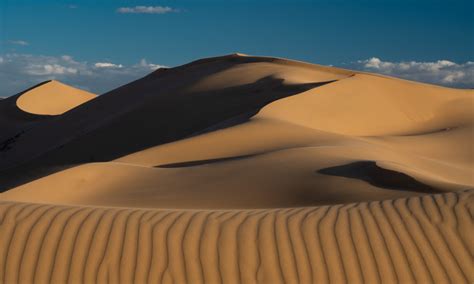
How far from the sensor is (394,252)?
605cm

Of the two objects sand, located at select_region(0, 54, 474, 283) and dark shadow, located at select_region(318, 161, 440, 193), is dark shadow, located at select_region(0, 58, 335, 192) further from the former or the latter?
dark shadow, located at select_region(318, 161, 440, 193)

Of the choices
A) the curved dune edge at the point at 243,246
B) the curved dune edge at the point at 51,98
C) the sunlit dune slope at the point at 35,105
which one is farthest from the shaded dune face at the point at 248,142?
the curved dune edge at the point at 51,98

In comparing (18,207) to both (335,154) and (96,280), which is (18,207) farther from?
(335,154)

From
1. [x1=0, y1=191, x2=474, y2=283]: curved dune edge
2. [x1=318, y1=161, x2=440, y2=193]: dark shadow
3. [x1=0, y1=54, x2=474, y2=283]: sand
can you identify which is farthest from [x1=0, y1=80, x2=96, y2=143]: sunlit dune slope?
[x1=0, y1=191, x2=474, y2=283]: curved dune edge

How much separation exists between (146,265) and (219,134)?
10.6 m

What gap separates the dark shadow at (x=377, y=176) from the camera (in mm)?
10096

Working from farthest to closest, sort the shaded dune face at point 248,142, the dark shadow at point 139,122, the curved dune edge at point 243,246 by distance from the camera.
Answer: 1. the dark shadow at point 139,122
2. the shaded dune face at point 248,142
3. the curved dune edge at point 243,246

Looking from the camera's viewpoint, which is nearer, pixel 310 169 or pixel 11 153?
pixel 310 169

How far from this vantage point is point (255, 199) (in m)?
10.3

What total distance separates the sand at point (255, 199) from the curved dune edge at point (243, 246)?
0.05ft

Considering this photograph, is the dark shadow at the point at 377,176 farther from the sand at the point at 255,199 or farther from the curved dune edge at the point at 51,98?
the curved dune edge at the point at 51,98

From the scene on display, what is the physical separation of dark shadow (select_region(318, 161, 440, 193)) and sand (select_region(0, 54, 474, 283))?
3 cm

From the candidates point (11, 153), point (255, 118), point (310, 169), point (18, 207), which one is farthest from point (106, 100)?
point (18, 207)

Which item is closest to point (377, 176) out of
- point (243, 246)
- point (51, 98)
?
point (243, 246)
